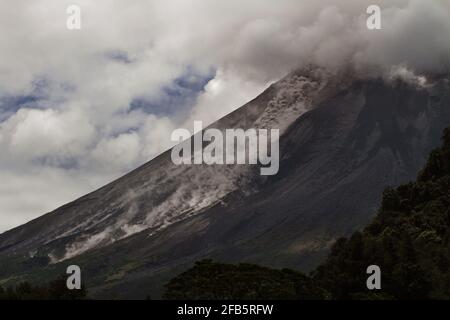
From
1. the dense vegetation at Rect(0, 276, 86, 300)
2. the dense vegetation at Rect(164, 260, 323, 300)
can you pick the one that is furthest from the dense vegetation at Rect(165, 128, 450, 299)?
the dense vegetation at Rect(0, 276, 86, 300)

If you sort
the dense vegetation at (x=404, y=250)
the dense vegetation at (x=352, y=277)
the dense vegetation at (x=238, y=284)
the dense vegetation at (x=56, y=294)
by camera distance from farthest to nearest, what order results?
the dense vegetation at (x=404, y=250) → the dense vegetation at (x=56, y=294) → the dense vegetation at (x=352, y=277) → the dense vegetation at (x=238, y=284)

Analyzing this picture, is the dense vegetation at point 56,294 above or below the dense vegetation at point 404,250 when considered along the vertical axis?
below

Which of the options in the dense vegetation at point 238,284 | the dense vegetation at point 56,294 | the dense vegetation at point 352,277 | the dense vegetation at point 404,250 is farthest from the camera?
the dense vegetation at point 404,250

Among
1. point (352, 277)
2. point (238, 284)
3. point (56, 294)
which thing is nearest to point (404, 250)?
point (352, 277)

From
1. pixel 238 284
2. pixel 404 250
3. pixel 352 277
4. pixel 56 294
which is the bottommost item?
pixel 56 294

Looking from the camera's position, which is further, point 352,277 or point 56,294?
point 352,277

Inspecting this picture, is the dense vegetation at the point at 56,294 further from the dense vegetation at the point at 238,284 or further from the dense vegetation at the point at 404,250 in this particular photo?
the dense vegetation at the point at 404,250

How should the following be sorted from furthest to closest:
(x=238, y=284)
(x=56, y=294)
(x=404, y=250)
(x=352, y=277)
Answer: (x=404, y=250) → (x=352, y=277) → (x=56, y=294) → (x=238, y=284)

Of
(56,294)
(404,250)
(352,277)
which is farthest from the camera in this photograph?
(404,250)

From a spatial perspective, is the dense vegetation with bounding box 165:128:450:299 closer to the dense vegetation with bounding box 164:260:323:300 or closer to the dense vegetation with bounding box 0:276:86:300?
the dense vegetation with bounding box 164:260:323:300

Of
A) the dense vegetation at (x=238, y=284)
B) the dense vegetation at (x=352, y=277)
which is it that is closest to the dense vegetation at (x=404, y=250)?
the dense vegetation at (x=352, y=277)

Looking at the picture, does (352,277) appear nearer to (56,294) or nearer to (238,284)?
(238,284)
